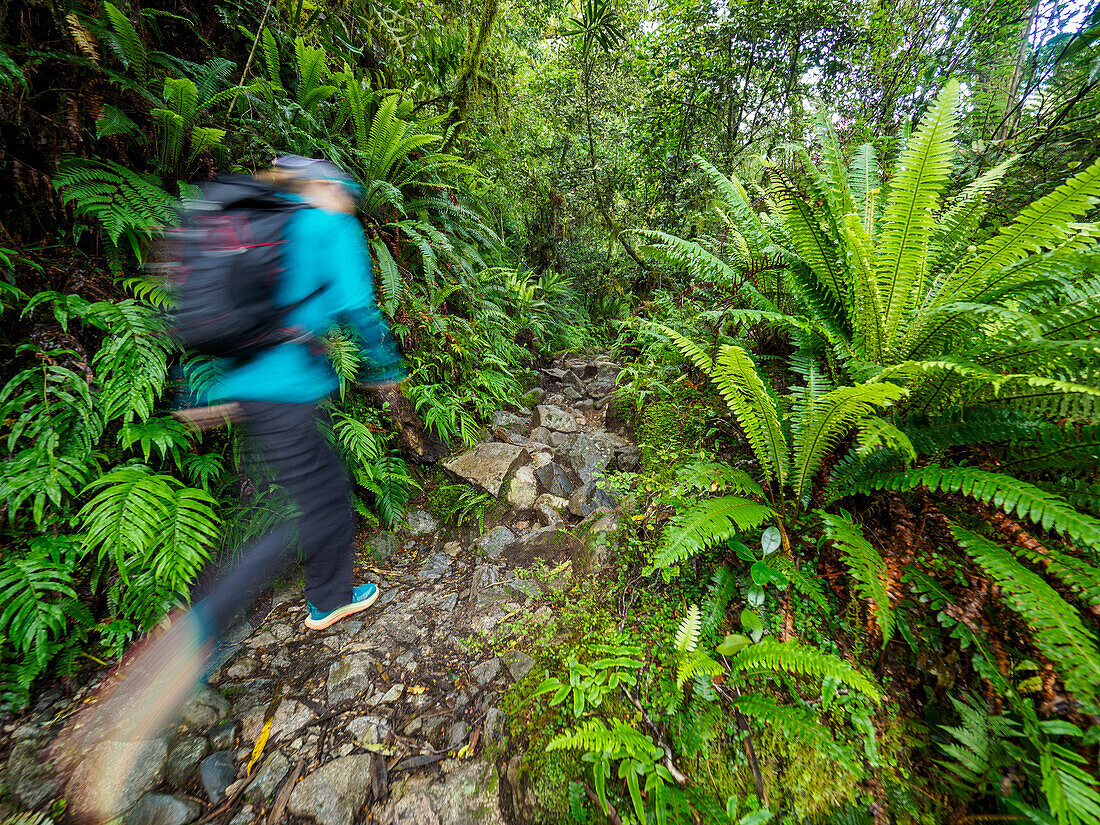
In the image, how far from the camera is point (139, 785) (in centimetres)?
131

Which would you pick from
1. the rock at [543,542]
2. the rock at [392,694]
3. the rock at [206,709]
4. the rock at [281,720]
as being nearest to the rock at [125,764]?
the rock at [206,709]

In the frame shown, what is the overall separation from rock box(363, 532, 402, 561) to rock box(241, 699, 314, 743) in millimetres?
903

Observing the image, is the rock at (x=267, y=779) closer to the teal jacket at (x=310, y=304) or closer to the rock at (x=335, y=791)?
the rock at (x=335, y=791)

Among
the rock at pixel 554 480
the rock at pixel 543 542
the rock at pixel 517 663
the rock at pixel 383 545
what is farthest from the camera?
the rock at pixel 554 480

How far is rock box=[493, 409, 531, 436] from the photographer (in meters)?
3.57

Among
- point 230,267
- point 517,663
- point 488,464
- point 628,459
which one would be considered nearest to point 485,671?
point 517,663

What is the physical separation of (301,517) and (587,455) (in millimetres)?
1885

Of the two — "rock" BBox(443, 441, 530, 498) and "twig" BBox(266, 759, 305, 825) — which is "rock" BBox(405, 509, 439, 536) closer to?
"rock" BBox(443, 441, 530, 498)

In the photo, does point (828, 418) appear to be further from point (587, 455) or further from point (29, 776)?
point (29, 776)

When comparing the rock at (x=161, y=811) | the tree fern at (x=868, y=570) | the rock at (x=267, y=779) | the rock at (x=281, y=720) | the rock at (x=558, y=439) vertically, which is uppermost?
the tree fern at (x=868, y=570)

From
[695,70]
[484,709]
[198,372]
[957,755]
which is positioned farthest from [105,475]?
[695,70]

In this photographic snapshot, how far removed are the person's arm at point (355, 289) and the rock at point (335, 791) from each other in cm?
169

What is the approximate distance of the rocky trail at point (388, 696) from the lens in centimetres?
129

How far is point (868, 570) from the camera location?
1218 mm
